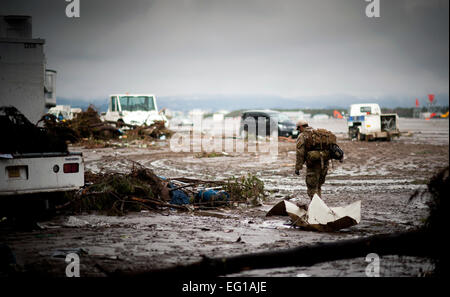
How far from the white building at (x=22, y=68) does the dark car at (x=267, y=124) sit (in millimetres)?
22123

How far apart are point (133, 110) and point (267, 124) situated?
851 cm

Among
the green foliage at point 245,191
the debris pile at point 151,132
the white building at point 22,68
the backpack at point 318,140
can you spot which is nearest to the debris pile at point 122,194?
the green foliage at point 245,191

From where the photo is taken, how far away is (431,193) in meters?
4.14

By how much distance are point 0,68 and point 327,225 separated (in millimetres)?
5975

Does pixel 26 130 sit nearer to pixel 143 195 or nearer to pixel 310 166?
pixel 143 195

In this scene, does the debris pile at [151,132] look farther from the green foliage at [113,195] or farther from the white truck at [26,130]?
the green foliage at [113,195]

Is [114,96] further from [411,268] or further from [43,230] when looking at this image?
[411,268]

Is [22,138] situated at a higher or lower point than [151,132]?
higher

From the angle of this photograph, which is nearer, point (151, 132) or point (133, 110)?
point (151, 132)

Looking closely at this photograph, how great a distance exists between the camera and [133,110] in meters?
27.8

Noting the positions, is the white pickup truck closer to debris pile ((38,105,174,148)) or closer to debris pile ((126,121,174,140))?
debris pile ((38,105,174,148))

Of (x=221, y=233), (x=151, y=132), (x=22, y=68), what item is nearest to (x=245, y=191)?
(x=221, y=233)

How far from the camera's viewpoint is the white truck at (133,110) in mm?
27500
